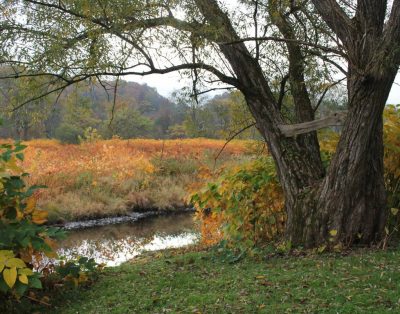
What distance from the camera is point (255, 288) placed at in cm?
370

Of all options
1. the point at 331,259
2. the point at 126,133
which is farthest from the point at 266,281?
the point at 126,133

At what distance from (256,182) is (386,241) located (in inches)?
60.4

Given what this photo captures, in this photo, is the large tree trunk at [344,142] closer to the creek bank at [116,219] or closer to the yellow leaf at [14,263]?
the yellow leaf at [14,263]

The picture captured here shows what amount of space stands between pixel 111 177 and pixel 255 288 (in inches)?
483

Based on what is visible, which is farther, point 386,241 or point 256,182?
point 256,182

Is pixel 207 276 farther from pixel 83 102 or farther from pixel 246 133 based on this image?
pixel 246 133

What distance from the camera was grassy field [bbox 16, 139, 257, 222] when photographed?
13170mm

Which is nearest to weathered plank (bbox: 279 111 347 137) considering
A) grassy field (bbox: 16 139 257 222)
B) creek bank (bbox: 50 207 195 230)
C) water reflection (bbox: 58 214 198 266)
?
water reflection (bbox: 58 214 198 266)

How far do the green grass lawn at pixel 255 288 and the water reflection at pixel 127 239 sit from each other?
3918 millimetres

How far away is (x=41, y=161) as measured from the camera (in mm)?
16000

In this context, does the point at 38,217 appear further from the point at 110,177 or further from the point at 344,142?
the point at 110,177

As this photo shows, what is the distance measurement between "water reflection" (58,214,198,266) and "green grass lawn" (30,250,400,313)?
3918mm

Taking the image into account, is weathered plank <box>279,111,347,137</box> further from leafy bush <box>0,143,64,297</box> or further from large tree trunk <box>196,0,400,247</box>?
leafy bush <box>0,143,64,297</box>

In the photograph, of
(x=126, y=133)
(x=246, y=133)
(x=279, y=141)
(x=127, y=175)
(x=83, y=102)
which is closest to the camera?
(x=279, y=141)
